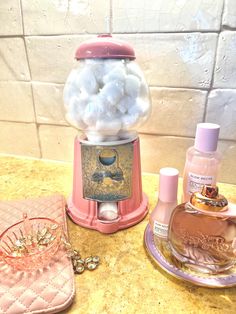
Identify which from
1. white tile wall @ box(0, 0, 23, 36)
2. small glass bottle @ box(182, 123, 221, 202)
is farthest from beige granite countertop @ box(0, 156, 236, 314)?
white tile wall @ box(0, 0, 23, 36)

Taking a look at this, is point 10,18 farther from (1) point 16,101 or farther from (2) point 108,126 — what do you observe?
(2) point 108,126

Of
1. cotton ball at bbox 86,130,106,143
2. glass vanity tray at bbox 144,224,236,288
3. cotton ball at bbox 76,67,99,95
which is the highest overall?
cotton ball at bbox 76,67,99,95

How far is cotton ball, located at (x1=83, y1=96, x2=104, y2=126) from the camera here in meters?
0.36

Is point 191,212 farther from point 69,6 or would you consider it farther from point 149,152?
point 69,6

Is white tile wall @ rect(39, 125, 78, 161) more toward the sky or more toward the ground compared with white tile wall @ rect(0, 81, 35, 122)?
more toward the ground

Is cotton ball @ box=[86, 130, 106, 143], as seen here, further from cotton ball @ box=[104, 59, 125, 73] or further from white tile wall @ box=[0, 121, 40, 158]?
white tile wall @ box=[0, 121, 40, 158]

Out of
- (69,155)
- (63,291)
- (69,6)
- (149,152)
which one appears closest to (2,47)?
(69,6)

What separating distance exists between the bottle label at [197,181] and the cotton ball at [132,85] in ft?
0.54

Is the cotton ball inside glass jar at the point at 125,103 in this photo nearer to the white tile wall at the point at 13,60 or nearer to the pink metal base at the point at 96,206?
the pink metal base at the point at 96,206

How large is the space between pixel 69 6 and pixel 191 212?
1.52 feet

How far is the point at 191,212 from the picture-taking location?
333mm

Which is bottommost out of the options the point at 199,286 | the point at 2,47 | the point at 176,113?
the point at 199,286

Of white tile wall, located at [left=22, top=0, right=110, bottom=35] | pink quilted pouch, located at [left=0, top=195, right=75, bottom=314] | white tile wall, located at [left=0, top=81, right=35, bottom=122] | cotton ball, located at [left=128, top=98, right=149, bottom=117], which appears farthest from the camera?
white tile wall, located at [left=0, top=81, right=35, bottom=122]

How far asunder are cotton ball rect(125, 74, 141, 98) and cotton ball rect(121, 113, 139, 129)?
0.10ft
